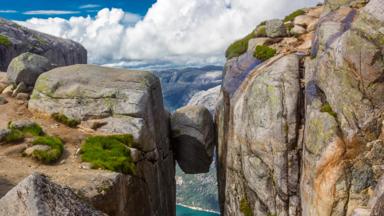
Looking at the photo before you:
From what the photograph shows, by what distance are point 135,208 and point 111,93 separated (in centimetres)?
1211

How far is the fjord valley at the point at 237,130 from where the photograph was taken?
2327 centimetres

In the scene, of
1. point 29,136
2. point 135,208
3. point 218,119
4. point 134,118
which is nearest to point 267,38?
point 218,119

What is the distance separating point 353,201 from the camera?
23.0m

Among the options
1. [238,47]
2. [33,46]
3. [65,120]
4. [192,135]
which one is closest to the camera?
[65,120]

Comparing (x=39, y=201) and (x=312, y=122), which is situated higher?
(x=39, y=201)

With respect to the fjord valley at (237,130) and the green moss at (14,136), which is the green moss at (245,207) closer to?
the fjord valley at (237,130)

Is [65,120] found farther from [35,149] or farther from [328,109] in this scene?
[328,109]

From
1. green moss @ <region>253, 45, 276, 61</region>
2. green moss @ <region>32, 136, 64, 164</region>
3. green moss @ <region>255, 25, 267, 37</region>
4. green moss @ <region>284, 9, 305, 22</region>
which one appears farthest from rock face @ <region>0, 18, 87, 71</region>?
green moss @ <region>284, 9, 305, 22</region>

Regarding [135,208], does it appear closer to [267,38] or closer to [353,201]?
[353,201]

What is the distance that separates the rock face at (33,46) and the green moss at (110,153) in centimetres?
5449

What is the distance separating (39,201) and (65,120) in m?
24.9

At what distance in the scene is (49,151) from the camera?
89.9 ft

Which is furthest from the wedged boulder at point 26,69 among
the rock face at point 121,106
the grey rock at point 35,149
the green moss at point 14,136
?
the grey rock at point 35,149

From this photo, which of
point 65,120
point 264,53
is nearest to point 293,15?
point 264,53
